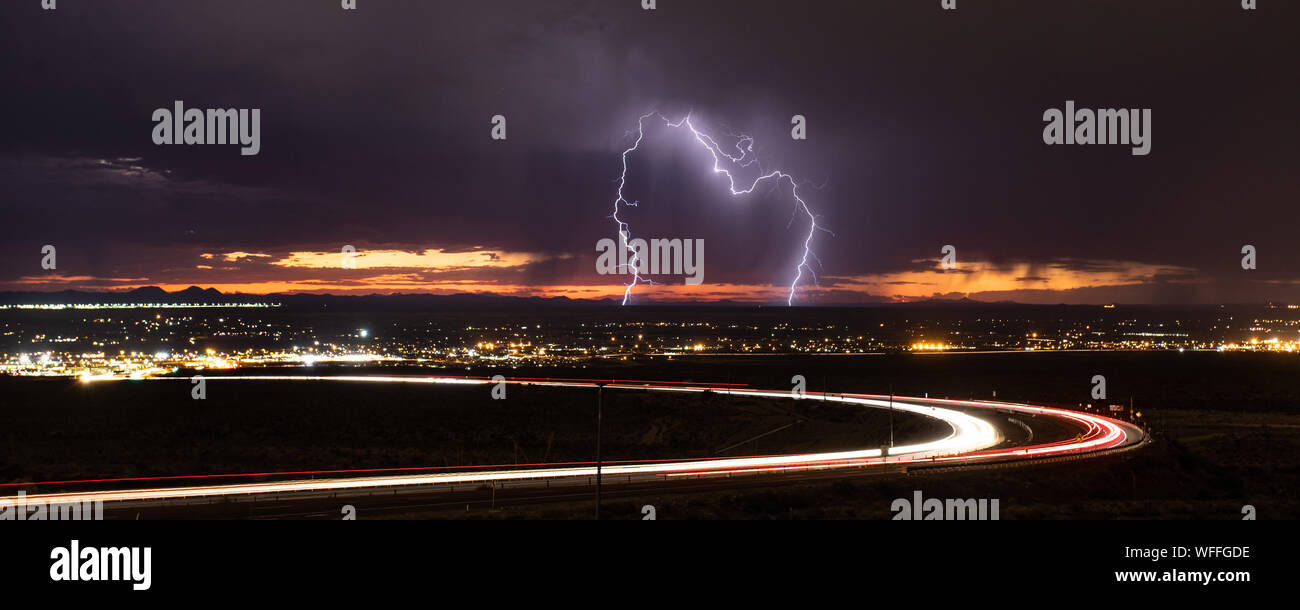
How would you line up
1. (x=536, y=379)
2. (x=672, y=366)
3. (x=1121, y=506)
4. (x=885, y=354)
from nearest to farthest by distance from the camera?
(x=1121, y=506) → (x=536, y=379) → (x=672, y=366) → (x=885, y=354)

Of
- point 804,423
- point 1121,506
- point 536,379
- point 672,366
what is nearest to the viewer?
point 1121,506

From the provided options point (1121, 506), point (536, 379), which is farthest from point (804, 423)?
point (536, 379)
